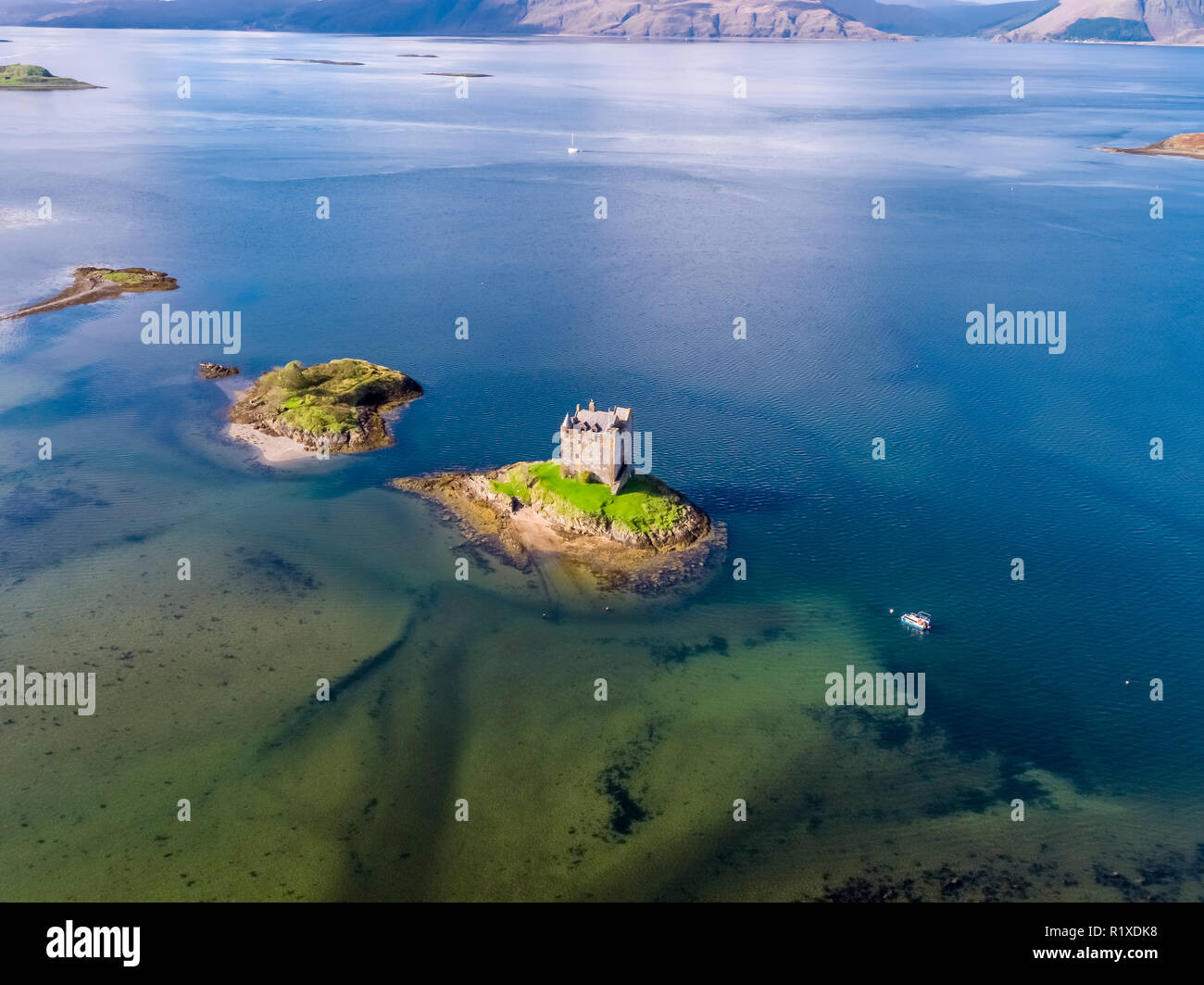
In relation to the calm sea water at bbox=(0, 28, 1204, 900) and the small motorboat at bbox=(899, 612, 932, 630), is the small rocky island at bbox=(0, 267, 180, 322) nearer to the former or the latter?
the calm sea water at bbox=(0, 28, 1204, 900)

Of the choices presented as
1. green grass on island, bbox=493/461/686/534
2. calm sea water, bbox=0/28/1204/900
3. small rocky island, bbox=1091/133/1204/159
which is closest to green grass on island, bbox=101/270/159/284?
calm sea water, bbox=0/28/1204/900

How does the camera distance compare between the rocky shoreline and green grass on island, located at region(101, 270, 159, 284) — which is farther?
green grass on island, located at region(101, 270, 159, 284)

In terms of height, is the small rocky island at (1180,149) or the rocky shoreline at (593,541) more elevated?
the small rocky island at (1180,149)

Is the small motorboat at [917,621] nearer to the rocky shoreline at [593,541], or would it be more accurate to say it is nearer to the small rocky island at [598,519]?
the rocky shoreline at [593,541]

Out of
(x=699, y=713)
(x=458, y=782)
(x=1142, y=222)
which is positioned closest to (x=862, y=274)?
(x=1142, y=222)

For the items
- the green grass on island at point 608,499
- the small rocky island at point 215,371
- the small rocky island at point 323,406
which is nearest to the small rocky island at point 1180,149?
the small rocky island at point 323,406

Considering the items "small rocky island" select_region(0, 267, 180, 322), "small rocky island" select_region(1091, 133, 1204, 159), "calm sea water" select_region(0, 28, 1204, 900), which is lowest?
"calm sea water" select_region(0, 28, 1204, 900)

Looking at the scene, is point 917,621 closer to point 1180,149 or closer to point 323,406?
point 323,406
